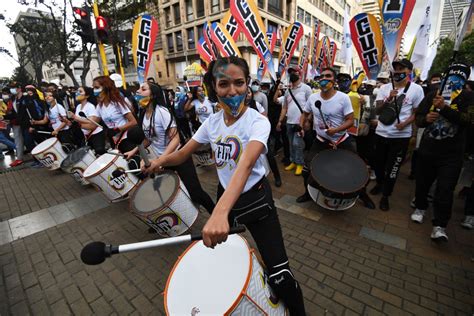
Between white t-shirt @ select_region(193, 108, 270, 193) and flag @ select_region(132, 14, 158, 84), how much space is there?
4.85 metres

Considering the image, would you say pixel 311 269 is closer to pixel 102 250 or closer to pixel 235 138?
pixel 235 138

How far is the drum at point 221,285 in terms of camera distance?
4.62 ft

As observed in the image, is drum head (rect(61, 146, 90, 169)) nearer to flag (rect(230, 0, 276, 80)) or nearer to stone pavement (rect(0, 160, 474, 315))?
stone pavement (rect(0, 160, 474, 315))

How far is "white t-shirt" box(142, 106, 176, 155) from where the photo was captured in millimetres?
3488

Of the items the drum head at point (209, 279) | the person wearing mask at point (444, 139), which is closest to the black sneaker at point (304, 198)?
the person wearing mask at point (444, 139)

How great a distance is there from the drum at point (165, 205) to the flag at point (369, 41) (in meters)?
3.95

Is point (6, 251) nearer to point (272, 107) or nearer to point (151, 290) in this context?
point (151, 290)

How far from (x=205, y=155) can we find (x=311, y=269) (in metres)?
4.02

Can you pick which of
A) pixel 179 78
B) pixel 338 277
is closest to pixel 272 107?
pixel 338 277

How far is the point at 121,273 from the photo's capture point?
304 cm

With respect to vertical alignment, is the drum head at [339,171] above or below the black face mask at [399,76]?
below

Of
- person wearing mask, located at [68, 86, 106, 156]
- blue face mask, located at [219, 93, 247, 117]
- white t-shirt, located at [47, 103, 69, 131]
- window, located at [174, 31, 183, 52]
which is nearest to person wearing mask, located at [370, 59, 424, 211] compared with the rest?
blue face mask, located at [219, 93, 247, 117]

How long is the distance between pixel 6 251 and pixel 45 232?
52cm

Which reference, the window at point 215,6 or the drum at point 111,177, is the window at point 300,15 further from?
the drum at point 111,177
